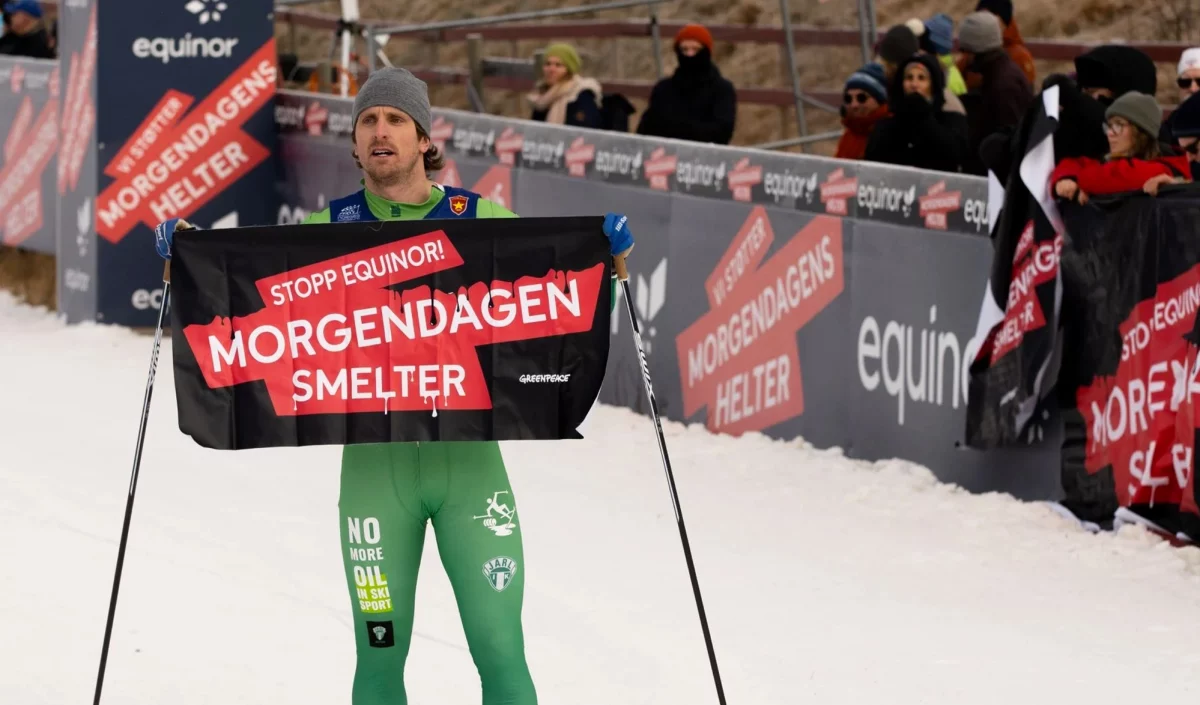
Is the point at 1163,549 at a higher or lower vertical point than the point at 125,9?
lower

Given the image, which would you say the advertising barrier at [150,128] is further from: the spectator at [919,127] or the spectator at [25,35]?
the spectator at [919,127]

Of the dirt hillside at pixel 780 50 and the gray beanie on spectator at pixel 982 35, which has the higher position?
the gray beanie on spectator at pixel 982 35

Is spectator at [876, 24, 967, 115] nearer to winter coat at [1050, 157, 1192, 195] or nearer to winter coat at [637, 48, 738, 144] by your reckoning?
winter coat at [637, 48, 738, 144]

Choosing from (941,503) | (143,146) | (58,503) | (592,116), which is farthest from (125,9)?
(941,503)

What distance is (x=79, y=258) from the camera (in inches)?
587

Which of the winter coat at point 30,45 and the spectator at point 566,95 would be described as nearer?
the spectator at point 566,95

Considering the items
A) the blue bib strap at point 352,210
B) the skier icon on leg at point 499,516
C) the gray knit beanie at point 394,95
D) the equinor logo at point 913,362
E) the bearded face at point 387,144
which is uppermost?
the gray knit beanie at point 394,95

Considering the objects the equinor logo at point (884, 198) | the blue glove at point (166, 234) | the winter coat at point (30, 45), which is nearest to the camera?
the blue glove at point (166, 234)

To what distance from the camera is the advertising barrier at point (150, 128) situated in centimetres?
1437

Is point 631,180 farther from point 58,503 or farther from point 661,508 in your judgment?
point 58,503

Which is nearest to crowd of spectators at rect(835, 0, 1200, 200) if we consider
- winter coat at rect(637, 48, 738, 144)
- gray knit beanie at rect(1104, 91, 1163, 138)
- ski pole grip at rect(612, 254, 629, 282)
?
gray knit beanie at rect(1104, 91, 1163, 138)

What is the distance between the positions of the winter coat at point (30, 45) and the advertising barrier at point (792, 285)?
662cm

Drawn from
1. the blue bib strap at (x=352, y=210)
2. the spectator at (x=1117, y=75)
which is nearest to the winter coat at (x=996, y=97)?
the spectator at (x=1117, y=75)

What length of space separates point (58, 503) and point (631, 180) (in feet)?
13.8
